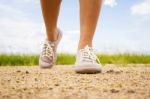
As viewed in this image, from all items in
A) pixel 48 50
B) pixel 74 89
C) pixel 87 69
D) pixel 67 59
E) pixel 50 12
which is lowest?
pixel 74 89

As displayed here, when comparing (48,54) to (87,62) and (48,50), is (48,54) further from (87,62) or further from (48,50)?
(87,62)

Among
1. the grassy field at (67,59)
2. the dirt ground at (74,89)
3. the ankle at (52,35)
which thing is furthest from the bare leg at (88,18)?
the grassy field at (67,59)

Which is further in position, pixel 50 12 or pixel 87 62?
pixel 50 12

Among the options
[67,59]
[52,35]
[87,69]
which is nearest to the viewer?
[87,69]

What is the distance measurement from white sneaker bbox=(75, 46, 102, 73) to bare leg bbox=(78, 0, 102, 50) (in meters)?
0.06

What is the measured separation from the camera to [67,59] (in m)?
5.78

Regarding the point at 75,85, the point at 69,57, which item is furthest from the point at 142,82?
the point at 69,57

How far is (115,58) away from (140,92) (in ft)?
13.5

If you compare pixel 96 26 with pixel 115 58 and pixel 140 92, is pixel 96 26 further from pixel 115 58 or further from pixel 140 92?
pixel 115 58

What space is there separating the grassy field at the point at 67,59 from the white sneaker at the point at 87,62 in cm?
287

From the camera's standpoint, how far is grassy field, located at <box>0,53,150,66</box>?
5621 mm

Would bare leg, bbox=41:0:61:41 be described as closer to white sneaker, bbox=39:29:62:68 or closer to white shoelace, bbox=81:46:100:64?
white sneaker, bbox=39:29:62:68

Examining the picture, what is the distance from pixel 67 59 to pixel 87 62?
3146 millimetres

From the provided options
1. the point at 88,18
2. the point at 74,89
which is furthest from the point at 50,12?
the point at 74,89
